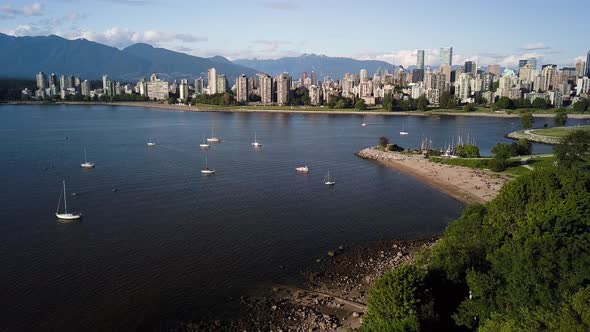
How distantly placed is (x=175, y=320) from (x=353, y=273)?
15.6 feet

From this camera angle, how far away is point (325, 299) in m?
11.2

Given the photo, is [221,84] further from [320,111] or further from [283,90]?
[320,111]

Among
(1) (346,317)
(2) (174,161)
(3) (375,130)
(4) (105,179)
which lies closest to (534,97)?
(3) (375,130)

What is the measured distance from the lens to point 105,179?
2358 centimetres

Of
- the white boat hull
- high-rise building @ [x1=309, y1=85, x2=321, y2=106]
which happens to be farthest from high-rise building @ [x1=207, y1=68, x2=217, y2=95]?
the white boat hull

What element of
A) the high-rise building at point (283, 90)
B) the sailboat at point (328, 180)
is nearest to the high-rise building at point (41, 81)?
the high-rise building at point (283, 90)

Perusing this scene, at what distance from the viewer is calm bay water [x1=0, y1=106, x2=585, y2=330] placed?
11.4 meters

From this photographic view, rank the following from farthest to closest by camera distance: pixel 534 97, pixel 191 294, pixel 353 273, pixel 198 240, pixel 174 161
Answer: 1. pixel 534 97
2. pixel 174 161
3. pixel 198 240
4. pixel 353 273
5. pixel 191 294

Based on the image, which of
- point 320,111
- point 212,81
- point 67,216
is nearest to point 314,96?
point 320,111

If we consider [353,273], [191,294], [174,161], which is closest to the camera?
[191,294]

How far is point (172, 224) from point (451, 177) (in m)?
14.5

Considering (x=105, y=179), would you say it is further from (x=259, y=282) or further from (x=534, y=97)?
(x=534, y=97)

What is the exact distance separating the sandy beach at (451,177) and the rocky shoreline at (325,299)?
7.80 meters

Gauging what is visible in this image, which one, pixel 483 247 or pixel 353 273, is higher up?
pixel 483 247
